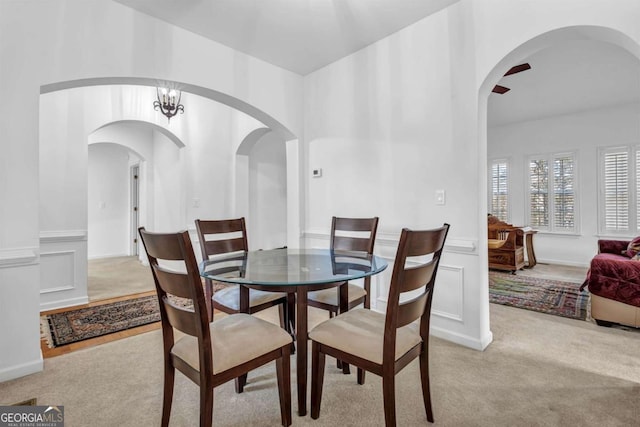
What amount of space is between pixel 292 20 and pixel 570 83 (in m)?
4.02

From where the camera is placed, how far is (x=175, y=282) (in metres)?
1.27

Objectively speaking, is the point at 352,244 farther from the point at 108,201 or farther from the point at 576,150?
the point at 108,201

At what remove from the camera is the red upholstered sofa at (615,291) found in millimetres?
2596

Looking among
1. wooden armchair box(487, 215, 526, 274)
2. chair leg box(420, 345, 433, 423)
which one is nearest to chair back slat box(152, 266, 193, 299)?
chair leg box(420, 345, 433, 423)

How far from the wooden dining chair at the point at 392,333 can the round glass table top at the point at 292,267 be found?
260mm

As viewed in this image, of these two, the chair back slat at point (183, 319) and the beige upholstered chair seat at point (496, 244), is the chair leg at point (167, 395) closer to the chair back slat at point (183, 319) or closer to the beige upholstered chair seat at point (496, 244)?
the chair back slat at point (183, 319)

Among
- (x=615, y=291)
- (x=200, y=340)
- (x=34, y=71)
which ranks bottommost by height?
(x=615, y=291)

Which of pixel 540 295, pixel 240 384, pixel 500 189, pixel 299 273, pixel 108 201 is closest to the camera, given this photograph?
pixel 299 273

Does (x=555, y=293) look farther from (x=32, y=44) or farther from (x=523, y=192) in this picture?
(x=32, y=44)

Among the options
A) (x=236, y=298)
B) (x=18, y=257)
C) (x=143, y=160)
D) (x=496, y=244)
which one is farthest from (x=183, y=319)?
(x=143, y=160)

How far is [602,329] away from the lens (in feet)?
8.81

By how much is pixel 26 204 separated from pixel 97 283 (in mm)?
2982

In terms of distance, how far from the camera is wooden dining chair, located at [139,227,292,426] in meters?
1.22

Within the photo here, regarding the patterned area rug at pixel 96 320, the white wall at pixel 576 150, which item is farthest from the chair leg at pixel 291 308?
the white wall at pixel 576 150
